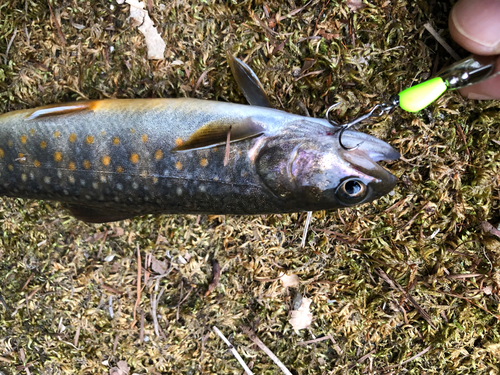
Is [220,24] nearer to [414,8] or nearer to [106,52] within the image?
[106,52]

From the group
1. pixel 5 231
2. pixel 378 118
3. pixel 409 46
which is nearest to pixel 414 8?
pixel 409 46

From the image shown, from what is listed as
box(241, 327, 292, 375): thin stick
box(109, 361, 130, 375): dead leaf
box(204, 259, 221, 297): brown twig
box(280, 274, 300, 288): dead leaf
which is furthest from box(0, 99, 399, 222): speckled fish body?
box(109, 361, 130, 375): dead leaf

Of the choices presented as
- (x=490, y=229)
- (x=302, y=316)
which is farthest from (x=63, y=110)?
(x=490, y=229)

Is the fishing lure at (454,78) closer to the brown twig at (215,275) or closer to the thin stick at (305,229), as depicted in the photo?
the thin stick at (305,229)

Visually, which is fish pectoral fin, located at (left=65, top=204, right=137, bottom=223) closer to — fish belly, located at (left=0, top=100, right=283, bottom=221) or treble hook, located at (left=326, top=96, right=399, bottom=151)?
fish belly, located at (left=0, top=100, right=283, bottom=221)

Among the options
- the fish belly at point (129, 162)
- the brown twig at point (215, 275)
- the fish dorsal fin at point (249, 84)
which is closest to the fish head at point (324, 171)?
the fish belly at point (129, 162)

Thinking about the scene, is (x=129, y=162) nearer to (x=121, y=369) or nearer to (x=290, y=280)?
(x=290, y=280)

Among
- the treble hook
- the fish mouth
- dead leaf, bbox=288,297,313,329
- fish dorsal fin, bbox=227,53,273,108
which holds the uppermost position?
fish dorsal fin, bbox=227,53,273,108
